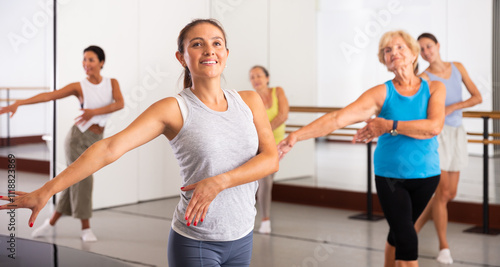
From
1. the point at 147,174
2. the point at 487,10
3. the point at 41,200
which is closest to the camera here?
the point at 41,200

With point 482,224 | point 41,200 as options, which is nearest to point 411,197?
point 41,200

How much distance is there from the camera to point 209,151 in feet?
5.64

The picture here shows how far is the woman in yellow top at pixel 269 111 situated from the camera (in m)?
5.45

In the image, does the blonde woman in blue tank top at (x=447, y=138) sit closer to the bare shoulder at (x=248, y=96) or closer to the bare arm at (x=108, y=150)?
the bare shoulder at (x=248, y=96)

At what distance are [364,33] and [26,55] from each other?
11.0ft

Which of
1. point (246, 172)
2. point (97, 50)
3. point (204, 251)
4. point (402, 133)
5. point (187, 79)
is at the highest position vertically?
point (97, 50)

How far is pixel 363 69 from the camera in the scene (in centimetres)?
664

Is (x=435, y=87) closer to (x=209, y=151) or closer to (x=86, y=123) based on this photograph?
(x=209, y=151)

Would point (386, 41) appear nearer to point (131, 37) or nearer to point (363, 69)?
point (363, 69)

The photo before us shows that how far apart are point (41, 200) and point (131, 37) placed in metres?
5.28

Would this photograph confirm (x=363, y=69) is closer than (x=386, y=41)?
No

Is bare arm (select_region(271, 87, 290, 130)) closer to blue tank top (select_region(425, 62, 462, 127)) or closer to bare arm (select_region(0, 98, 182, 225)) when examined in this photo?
blue tank top (select_region(425, 62, 462, 127))

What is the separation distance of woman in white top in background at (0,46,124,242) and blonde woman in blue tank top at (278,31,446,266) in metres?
2.56

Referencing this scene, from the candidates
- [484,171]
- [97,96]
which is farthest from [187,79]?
[484,171]
